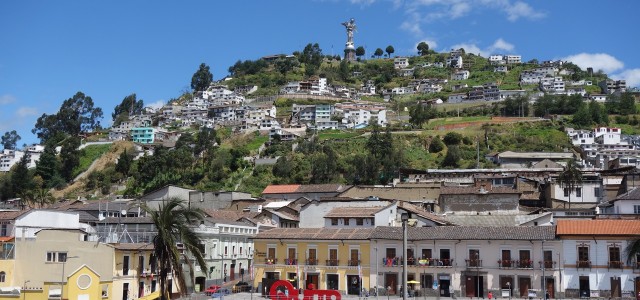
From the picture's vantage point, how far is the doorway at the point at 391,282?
172 feet

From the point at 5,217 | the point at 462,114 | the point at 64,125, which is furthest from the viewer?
the point at 64,125

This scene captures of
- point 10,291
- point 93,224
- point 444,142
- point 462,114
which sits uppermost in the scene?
point 462,114

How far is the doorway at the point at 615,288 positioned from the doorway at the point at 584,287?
59.5 inches

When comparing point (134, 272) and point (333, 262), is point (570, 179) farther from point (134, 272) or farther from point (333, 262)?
point (134, 272)

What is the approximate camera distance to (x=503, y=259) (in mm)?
50344

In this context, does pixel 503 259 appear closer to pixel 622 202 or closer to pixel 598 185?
pixel 622 202

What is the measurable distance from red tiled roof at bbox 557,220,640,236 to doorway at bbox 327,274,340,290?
16.7 metres

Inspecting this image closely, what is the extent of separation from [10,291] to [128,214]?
104 feet

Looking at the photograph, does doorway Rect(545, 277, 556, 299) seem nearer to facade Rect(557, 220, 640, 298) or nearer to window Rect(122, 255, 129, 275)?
facade Rect(557, 220, 640, 298)

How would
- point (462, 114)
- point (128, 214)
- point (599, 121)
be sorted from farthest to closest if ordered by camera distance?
point (462, 114) < point (599, 121) < point (128, 214)

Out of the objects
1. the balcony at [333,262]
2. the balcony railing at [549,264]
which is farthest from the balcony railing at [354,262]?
the balcony railing at [549,264]

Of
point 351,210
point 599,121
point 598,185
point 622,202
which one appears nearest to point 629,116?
point 599,121

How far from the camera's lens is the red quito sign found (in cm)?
4588

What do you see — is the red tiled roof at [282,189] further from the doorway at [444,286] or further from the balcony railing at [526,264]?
the balcony railing at [526,264]
